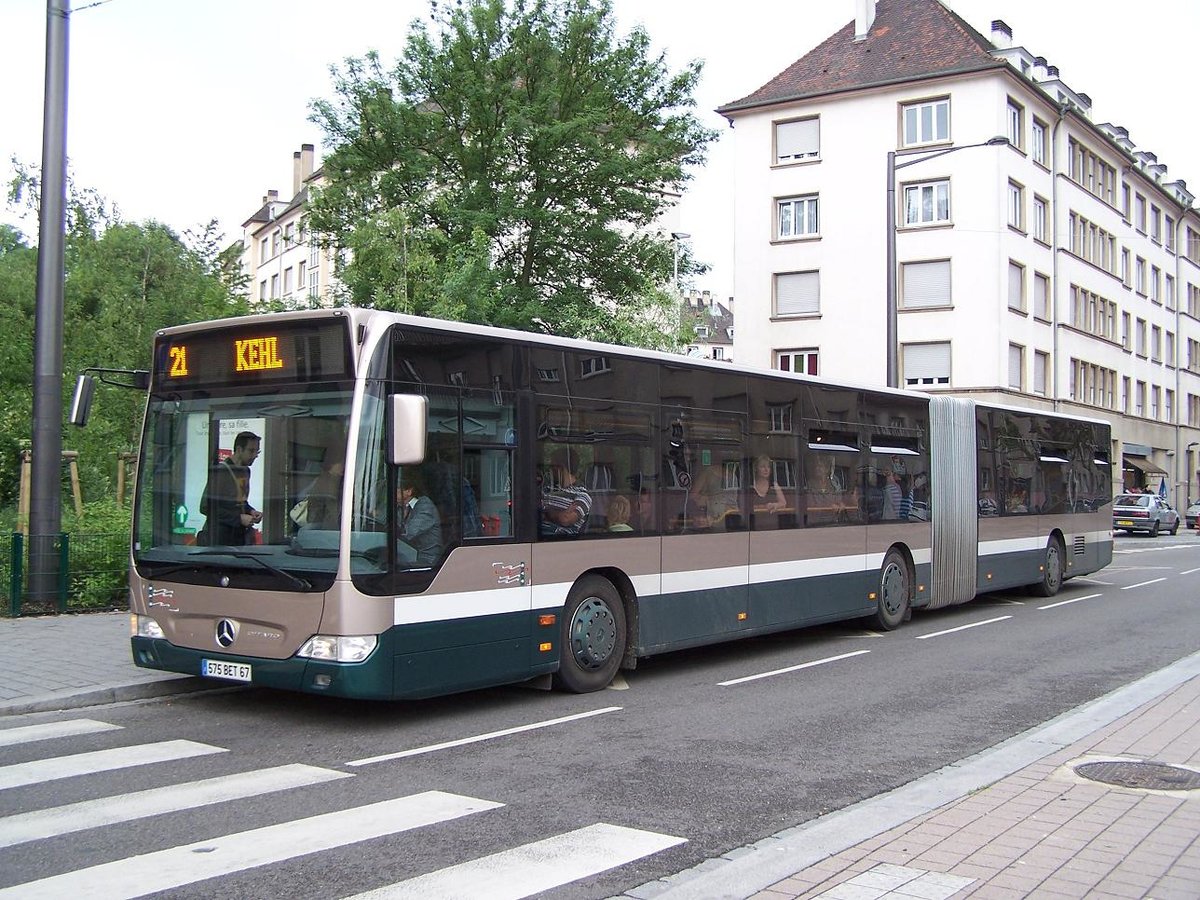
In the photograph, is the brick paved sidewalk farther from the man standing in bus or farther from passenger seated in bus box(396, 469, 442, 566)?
the man standing in bus

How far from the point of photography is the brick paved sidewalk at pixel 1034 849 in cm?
462

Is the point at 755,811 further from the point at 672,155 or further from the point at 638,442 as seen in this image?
the point at 672,155

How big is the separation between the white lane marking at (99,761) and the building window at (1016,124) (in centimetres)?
4223

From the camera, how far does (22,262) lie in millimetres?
32562

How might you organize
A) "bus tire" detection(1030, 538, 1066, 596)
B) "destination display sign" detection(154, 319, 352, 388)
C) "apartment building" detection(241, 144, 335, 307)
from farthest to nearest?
1. "apartment building" detection(241, 144, 335, 307)
2. "bus tire" detection(1030, 538, 1066, 596)
3. "destination display sign" detection(154, 319, 352, 388)

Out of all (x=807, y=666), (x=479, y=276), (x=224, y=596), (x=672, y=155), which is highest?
(x=672, y=155)

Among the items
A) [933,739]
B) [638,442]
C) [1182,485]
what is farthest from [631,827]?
[1182,485]

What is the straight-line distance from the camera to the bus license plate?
8250 millimetres

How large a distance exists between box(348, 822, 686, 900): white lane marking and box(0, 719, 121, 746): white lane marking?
13.2 ft

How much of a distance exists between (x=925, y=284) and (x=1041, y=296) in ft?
19.9

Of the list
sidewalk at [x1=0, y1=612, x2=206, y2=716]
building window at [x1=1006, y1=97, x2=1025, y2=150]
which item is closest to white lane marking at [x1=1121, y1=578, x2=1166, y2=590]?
sidewalk at [x1=0, y1=612, x2=206, y2=716]

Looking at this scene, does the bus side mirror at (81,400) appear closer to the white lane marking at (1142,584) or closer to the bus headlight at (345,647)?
the bus headlight at (345,647)

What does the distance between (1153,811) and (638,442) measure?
5393 mm

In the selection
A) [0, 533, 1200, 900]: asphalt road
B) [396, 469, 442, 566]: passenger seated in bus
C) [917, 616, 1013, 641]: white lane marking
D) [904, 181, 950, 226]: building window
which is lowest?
[917, 616, 1013, 641]: white lane marking
